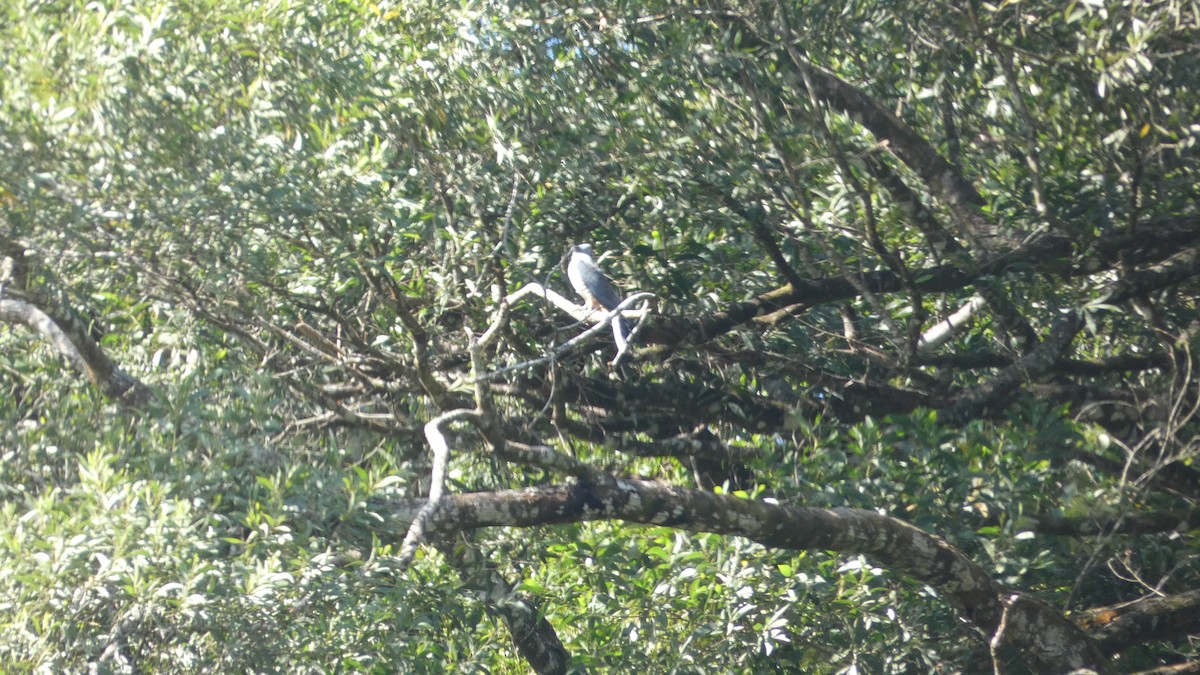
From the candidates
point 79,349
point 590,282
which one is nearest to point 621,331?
Answer: point 590,282

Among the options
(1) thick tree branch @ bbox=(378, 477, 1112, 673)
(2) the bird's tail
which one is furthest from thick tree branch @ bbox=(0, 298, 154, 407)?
(2) the bird's tail

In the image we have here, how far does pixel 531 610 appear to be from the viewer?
5012mm

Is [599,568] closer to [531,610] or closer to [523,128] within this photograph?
[531,610]

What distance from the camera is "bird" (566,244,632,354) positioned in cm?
510

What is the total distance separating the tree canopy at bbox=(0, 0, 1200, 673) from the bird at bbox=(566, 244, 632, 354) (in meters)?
0.09

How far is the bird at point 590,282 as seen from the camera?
5.10 m

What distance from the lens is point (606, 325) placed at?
4684 millimetres

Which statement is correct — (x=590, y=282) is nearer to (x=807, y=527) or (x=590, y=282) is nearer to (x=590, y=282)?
(x=590, y=282)

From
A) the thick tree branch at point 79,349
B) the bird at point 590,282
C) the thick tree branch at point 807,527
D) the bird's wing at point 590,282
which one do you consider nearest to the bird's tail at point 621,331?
the bird at point 590,282

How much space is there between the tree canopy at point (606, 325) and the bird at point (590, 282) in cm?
9

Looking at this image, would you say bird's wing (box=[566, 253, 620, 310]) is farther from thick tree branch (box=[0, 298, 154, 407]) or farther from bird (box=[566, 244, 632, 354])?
Result: thick tree branch (box=[0, 298, 154, 407])

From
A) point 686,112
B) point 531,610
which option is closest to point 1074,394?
point 686,112

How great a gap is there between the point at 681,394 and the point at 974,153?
5.89 feet

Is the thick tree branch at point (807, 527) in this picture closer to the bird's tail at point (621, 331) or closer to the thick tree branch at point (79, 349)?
the bird's tail at point (621, 331)
